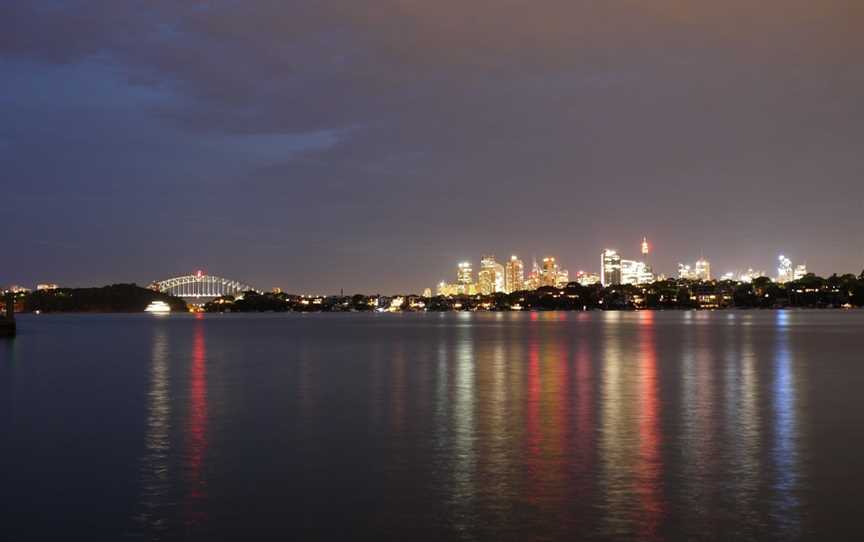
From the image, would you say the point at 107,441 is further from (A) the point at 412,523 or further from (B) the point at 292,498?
(A) the point at 412,523

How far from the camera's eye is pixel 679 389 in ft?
96.1

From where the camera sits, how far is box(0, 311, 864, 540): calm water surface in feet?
38.8

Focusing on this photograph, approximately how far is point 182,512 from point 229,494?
49.3 inches

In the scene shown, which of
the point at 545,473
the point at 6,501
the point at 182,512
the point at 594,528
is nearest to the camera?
the point at 594,528

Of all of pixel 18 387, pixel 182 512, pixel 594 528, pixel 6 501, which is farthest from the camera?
pixel 18 387

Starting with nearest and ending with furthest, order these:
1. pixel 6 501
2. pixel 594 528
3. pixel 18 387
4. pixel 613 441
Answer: pixel 594 528
pixel 6 501
pixel 613 441
pixel 18 387

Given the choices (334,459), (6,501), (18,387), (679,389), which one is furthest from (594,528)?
(18,387)

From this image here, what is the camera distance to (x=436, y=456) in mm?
16844

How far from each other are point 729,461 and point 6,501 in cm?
1173

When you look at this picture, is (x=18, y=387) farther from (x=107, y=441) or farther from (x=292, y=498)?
(x=292, y=498)

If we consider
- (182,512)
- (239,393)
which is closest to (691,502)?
(182,512)

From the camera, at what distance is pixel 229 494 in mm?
13641

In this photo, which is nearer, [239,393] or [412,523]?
[412,523]

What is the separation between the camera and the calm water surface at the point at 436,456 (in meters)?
11.8
